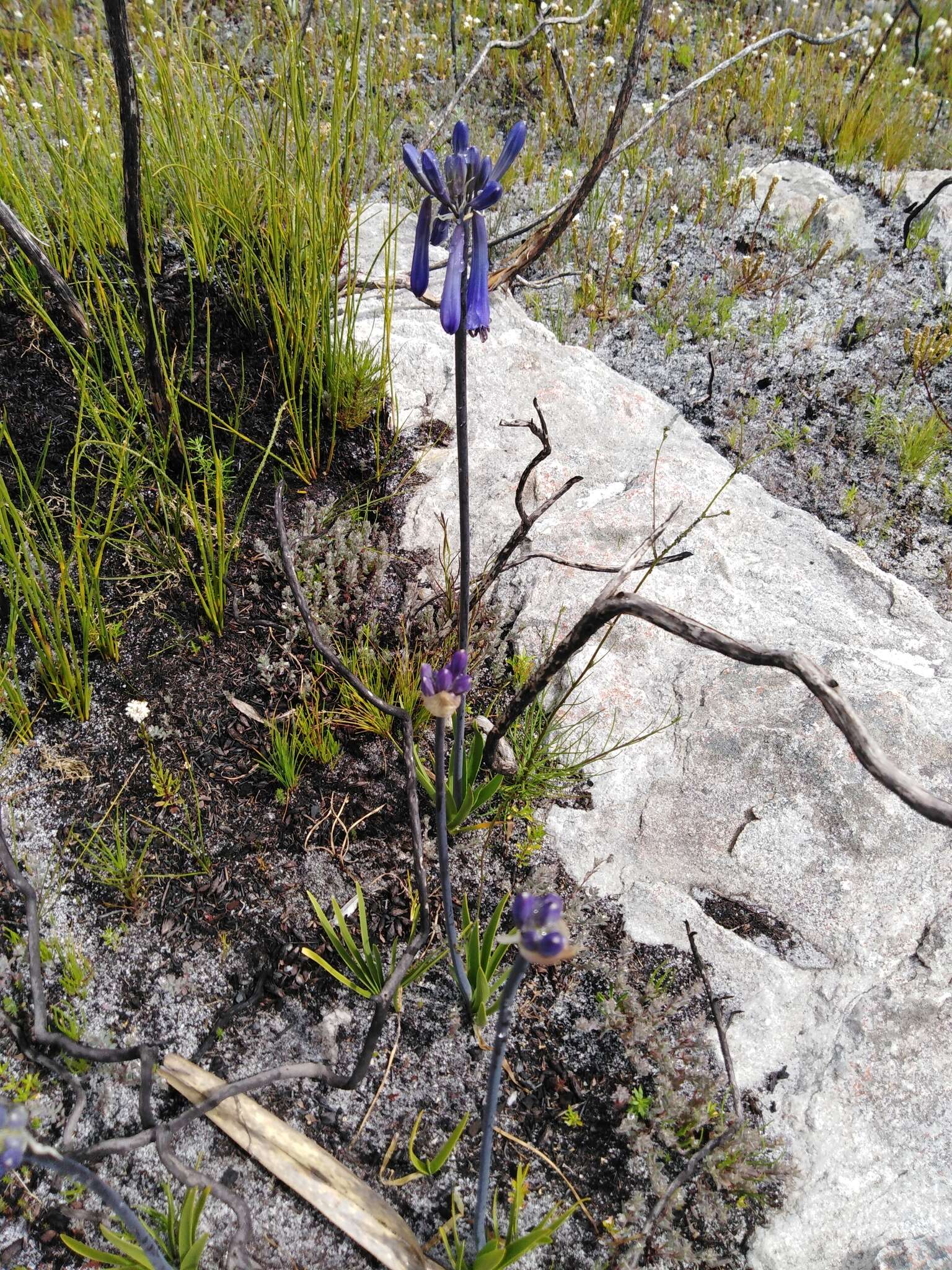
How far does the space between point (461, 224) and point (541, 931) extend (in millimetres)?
1156

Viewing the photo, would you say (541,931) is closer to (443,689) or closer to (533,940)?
(533,940)

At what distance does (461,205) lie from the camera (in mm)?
1394

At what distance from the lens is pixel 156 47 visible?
2559 millimetres

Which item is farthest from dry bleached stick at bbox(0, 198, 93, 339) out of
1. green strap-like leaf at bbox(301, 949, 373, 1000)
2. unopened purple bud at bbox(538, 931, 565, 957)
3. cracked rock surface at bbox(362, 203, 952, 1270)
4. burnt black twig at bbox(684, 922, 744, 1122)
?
burnt black twig at bbox(684, 922, 744, 1122)

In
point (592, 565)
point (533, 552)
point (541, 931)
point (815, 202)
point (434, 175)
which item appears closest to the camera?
point (541, 931)

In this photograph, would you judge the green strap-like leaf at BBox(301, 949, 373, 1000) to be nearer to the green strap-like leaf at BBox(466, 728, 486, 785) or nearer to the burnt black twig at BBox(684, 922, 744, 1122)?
the green strap-like leaf at BBox(466, 728, 486, 785)

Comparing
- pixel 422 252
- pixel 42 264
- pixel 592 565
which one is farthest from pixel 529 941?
pixel 42 264

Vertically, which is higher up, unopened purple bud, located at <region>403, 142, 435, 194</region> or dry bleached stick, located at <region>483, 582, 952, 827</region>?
unopened purple bud, located at <region>403, 142, 435, 194</region>

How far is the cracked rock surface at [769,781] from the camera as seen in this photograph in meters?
1.70

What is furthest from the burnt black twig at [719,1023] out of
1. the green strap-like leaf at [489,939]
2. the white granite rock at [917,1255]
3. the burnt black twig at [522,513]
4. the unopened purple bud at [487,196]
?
the unopened purple bud at [487,196]

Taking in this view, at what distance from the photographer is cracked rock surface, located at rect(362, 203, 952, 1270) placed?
170 cm

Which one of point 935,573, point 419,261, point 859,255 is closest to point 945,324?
point 859,255

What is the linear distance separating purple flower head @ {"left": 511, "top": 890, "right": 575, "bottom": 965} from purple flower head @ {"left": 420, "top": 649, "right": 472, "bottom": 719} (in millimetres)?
407

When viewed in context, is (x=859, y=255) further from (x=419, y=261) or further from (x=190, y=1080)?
(x=190, y=1080)
